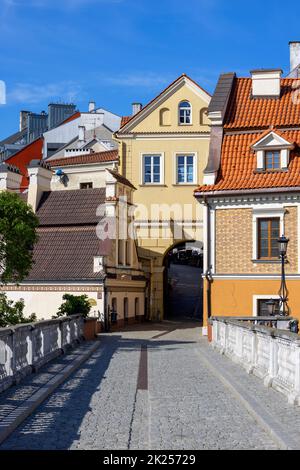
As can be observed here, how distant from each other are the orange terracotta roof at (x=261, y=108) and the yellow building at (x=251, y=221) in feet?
2.57

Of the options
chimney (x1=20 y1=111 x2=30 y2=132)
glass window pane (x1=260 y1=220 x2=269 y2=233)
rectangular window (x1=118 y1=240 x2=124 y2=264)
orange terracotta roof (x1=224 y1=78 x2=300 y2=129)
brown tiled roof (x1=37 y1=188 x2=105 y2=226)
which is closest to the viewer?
glass window pane (x1=260 y1=220 x2=269 y2=233)

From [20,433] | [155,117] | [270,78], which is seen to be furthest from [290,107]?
[20,433]

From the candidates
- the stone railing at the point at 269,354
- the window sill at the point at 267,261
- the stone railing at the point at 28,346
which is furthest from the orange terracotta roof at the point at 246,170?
the stone railing at the point at 28,346

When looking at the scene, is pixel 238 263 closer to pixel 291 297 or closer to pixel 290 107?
pixel 291 297

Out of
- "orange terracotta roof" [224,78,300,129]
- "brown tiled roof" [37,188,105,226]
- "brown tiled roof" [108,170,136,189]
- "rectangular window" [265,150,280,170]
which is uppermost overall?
"orange terracotta roof" [224,78,300,129]

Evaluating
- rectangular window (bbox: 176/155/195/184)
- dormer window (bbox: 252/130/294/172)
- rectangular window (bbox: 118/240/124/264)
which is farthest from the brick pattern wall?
rectangular window (bbox: 176/155/195/184)

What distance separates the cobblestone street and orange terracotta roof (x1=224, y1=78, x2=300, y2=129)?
15.2m

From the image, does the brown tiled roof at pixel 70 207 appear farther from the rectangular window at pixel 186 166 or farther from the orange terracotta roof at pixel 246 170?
the orange terracotta roof at pixel 246 170

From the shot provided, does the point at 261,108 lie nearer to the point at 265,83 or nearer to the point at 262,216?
the point at 265,83

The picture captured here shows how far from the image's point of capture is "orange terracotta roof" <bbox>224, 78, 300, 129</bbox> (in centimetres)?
3127

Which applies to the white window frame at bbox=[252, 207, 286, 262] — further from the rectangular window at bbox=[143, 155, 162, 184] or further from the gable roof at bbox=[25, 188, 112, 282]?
the rectangular window at bbox=[143, 155, 162, 184]

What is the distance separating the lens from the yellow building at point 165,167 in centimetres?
4128

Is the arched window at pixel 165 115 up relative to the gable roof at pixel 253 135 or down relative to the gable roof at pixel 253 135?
up
